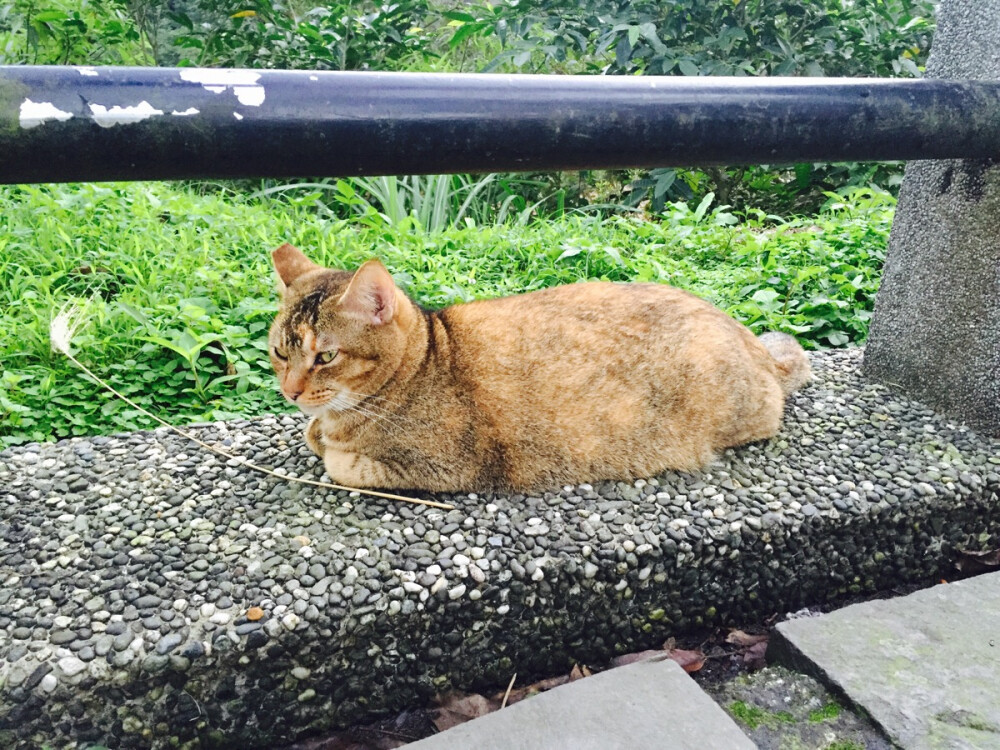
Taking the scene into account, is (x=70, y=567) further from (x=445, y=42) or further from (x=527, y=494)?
(x=445, y=42)

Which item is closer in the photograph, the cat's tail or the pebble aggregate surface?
the pebble aggregate surface

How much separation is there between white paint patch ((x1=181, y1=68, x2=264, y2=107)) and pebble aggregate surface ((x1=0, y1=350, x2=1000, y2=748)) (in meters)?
1.18

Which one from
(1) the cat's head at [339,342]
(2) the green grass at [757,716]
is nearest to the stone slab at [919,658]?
(2) the green grass at [757,716]

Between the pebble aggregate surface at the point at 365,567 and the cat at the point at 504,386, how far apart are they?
10 centimetres

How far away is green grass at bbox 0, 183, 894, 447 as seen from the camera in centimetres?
337

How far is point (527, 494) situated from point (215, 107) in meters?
1.44

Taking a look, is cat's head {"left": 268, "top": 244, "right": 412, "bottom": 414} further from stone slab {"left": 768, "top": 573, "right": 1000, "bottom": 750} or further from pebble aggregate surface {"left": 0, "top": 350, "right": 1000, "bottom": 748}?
stone slab {"left": 768, "top": 573, "right": 1000, "bottom": 750}

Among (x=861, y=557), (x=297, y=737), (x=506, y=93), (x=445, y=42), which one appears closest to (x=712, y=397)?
(x=861, y=557)

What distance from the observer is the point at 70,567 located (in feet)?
6.77

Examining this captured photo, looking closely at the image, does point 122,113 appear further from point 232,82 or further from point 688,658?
point 688,658

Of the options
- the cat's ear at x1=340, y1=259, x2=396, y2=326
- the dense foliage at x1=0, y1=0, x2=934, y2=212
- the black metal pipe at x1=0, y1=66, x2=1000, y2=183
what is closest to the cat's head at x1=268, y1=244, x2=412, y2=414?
the cat's ear at x1=340, y1=259, x2=396, y2=326

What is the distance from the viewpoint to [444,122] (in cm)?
158

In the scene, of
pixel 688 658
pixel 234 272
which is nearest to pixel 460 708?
pixel 688 658

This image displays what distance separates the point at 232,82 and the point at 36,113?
1.04ft
